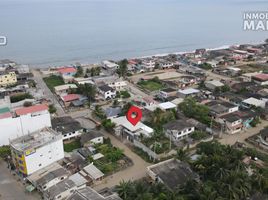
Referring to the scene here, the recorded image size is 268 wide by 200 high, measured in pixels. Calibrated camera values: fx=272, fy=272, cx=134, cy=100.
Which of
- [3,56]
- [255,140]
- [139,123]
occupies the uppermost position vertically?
[3,56]

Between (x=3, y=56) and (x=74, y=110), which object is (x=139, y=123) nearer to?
(x=74, y=110)

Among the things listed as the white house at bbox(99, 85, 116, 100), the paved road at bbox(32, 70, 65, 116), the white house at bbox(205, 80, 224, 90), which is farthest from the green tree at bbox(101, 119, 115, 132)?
the white house at bbox(205, 80, 224, 90)

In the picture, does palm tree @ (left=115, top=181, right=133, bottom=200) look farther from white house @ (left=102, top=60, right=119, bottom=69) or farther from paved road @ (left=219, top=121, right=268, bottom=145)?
white house @ (left=102, top=60, right=119, bottom=69)

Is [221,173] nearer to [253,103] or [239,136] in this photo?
[239,136]

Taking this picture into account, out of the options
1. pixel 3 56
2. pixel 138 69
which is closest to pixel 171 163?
pixel 138 69

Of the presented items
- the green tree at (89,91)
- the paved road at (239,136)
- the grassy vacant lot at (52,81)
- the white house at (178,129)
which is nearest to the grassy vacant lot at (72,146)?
the white house at (178,129)
